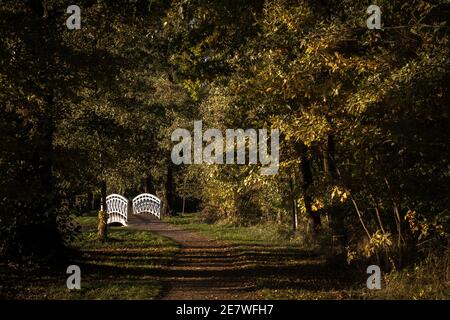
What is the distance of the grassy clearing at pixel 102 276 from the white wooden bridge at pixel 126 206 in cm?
1099

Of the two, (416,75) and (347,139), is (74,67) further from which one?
Answer: (416,75)

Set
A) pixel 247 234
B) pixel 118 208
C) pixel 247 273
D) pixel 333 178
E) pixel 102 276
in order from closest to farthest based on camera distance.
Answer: pixel 333 178
pixel 102 276
pixel 247 273
pixel 247 234
pixel 118 208

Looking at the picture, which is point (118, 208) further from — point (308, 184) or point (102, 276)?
point (102, 276)

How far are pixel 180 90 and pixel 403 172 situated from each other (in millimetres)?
28234

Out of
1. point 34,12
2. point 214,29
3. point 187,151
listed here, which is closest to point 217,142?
point 214,29

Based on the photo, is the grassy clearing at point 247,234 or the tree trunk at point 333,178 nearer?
the tree trunk at point 333,178

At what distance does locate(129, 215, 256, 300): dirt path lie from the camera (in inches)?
472

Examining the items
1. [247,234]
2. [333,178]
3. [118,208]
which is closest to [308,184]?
[333,178]

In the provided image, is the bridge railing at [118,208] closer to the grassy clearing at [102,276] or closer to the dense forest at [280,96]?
the grassy clearing at [102,276]

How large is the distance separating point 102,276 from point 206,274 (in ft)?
8.87

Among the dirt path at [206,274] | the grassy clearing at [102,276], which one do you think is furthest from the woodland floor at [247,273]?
the grassy clearing at [102,276]

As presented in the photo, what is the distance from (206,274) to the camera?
14.9m

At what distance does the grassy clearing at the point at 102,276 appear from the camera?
11477 mm

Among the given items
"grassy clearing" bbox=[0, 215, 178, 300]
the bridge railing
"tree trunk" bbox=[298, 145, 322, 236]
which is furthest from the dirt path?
the bridge railing
